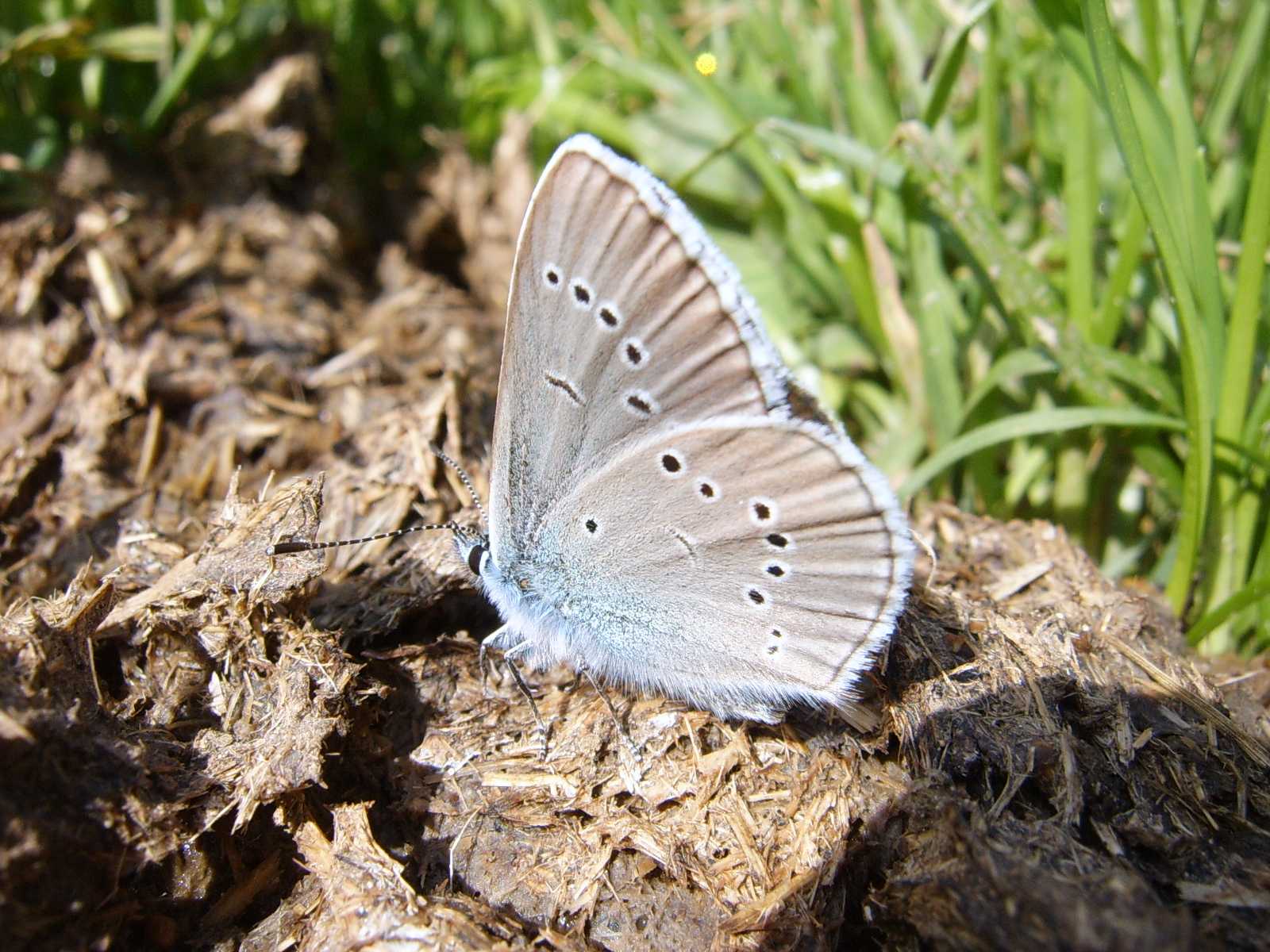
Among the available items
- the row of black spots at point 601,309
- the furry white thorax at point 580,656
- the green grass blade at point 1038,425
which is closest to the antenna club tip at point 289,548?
the furry white thorax at point 580,656

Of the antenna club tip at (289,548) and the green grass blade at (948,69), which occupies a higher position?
the green grass blade at (948,69)

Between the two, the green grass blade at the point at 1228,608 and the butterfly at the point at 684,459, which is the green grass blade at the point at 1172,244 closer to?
the green grass blade at the point at 1228,608

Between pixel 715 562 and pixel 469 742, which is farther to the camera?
pixel 469 742

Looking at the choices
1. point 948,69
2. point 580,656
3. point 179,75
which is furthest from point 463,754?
point 179,75

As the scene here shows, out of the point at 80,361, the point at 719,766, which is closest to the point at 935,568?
the point at 719,766

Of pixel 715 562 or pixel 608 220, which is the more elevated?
pixel 608 220

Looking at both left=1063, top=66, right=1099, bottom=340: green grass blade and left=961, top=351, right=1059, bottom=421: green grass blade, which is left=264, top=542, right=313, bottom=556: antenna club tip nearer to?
left=961, top=351, right=1059, bottom=421: green grass blade

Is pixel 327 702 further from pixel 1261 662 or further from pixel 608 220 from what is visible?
pixel 1261 662
